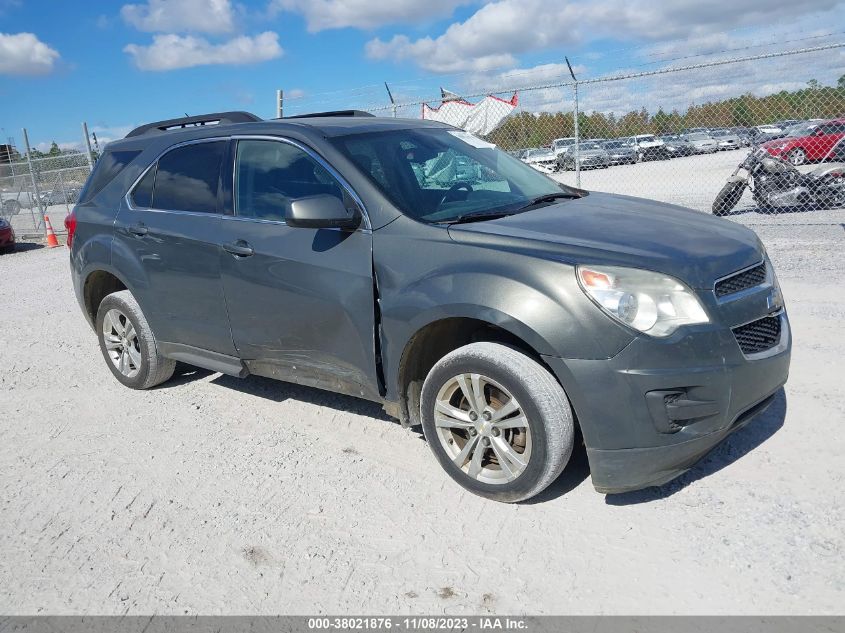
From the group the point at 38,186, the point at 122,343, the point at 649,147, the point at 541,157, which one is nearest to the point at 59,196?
the point at 38,186

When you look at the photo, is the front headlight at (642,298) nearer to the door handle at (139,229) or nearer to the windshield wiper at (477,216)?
the windshield wiper at (477,216)

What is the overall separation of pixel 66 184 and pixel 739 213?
632 inches

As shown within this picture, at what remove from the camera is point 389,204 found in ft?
12.2

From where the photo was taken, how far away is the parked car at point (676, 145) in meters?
16.6

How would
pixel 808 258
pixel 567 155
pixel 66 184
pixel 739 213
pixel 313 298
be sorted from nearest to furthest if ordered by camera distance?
1. pixel 313 298
2. pixel 808 258
3. pixel 739 213
4. pixel 567 155
5. pixel 66 184

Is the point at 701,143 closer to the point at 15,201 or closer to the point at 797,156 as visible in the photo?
the point at 797,156

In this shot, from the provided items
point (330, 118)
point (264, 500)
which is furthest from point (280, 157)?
point (264, 500)

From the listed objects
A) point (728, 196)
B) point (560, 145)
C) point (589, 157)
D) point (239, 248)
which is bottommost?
point (728, 196)

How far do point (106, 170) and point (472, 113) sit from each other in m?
8.81

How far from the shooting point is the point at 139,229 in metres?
4.91

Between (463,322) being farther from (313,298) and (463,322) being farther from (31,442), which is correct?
(31,442)

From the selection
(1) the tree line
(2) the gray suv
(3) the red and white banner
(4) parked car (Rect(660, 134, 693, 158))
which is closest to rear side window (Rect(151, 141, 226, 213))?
(2) the gray suv

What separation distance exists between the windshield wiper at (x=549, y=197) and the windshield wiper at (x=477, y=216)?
19 centimetres

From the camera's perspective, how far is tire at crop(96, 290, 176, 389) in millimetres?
5188
